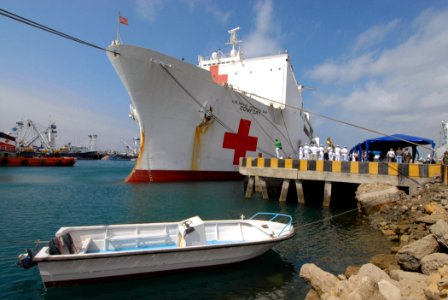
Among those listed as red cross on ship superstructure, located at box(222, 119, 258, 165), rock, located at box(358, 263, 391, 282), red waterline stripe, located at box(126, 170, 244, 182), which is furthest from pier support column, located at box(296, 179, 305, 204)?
rock, located at box(358, 263, 391, 282)

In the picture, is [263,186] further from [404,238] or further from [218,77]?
[218,77]

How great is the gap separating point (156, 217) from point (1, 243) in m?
3.56

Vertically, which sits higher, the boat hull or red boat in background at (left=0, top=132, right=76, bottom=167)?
red boat in background at (left=0, top=132, right=76, bottom=167)

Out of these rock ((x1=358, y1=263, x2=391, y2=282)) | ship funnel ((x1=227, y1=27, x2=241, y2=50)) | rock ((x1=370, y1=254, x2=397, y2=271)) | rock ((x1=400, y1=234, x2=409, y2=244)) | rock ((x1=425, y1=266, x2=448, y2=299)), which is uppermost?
ship funnel ((x1=227, y1=27, x2=241, y2=50))

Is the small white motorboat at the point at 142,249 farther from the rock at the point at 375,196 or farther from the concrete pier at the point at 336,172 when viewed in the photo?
the concrete pier at the point at 336,172

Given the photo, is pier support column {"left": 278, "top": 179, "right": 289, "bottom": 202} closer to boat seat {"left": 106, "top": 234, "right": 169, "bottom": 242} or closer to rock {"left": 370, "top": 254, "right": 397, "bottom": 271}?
rock {"left": 370, "top": 254, "right": 397, "bottom": 271}

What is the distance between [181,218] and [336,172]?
209 inches

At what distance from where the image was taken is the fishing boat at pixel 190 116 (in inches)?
525

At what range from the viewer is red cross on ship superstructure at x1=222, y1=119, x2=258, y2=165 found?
16047mm

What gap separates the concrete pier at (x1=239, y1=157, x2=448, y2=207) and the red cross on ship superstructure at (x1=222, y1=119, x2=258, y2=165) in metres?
3.75

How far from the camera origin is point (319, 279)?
3916mm

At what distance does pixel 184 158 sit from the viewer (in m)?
15.0

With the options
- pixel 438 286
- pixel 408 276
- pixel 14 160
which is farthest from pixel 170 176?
pixel 14 160

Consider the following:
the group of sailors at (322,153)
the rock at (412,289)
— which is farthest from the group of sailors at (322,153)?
the rock at (412,289)
